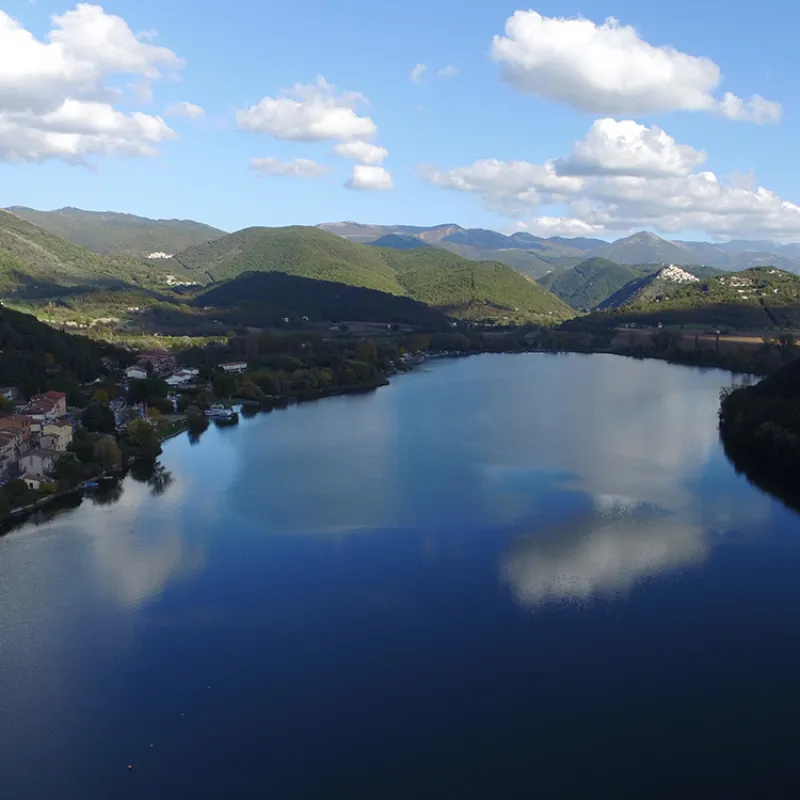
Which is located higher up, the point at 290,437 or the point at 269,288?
the point at 269,288

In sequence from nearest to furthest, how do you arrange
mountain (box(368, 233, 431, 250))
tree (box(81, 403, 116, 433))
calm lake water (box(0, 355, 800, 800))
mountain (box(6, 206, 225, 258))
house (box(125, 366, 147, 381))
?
calm lake water (box(0, 355, 800, 800))
tree (box(81, 403, 116, 433))
house (box(125, 366, 147, 381))
mountain (box(6, 206, 225, 258))
mountain (box(368, 233, 431, 250))

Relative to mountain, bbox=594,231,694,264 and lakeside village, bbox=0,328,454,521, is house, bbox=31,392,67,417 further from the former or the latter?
mountain, bbox=594,231,694,264

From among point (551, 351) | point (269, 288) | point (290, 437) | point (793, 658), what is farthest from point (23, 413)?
point (269, 288)

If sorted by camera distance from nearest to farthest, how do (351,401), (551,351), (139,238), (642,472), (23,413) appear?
(642,472) → (23,413) → (351,401) → (551,351) → (139,238)

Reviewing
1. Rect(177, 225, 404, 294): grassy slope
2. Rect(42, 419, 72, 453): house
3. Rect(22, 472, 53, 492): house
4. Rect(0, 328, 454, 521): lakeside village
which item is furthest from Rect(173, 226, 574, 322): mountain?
Rect(22, 472, 53, 492): house

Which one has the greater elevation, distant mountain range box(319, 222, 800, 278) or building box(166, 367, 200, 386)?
distant mountain range box(319, 222, 800, 278)

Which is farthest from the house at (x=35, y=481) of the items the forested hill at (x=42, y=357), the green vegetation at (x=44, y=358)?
the forested hill at (x=42, y=357)

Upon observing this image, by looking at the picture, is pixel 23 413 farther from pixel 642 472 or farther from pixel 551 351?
pixel 551 351

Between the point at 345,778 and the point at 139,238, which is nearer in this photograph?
the point at 345,778
